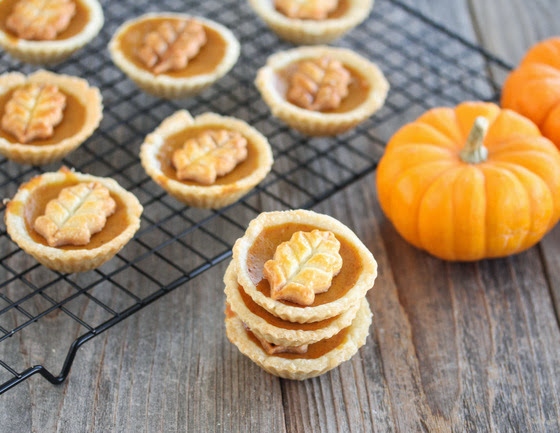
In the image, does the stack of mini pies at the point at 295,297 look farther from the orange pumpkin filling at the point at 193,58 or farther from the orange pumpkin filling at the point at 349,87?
the orange pumpkin filling at the point at 193,58

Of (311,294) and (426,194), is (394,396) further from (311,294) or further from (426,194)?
(426,194)

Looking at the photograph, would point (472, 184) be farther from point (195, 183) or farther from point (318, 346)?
point (195, 183)

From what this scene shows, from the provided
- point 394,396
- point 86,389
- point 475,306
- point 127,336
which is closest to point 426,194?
point 475,306

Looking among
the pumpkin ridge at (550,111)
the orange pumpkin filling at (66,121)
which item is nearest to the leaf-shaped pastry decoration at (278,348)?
the orange pumpkin filling at (66,121)

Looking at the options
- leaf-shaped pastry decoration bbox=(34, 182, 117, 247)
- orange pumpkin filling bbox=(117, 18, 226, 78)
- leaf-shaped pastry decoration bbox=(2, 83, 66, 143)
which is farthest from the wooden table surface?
orange pumpkin filling bbox=(117, 18, 226, 78)

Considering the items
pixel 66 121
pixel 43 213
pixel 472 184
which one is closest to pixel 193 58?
pixel 66 121

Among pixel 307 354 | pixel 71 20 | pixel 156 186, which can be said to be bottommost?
pixel 156 186

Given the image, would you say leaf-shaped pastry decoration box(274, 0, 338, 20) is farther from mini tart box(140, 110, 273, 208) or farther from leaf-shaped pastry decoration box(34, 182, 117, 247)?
leaf-shaped pastry decoration box(34, 182, 117, 247)
